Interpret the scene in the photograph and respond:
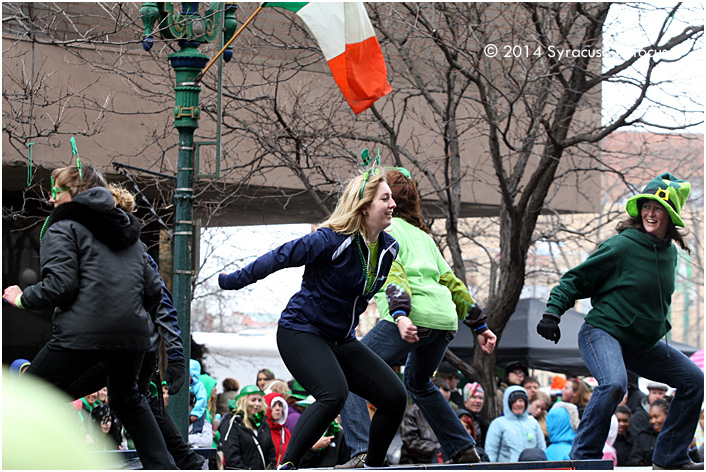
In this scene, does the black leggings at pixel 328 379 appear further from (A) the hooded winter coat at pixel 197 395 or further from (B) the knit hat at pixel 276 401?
(A) the hooded winter coat at pixel 197 395

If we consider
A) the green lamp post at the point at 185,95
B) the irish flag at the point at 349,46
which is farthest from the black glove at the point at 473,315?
the green lamp post at the point at 185,95

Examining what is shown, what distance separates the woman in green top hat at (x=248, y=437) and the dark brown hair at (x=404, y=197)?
3.49 m

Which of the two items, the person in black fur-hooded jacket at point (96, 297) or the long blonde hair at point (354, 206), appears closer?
the person in black fur-hooded jacket at point (96, 297)

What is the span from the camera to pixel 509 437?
997 centimetres

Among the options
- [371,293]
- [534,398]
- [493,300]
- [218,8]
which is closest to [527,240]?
[493,300]

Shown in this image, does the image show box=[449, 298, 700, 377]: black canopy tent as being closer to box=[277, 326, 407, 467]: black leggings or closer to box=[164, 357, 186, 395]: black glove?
box=[164, 357, 186, 395]: black glove

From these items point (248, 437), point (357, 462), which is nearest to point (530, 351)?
point (248, 437)

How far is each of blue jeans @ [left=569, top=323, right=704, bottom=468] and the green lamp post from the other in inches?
151

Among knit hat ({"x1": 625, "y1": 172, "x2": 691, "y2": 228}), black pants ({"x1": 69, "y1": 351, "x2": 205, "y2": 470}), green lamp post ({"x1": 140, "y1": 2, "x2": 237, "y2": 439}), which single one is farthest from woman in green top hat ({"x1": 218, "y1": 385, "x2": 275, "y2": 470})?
knit hat ({"x1": 625, "y1": 172, "x2": 691, "y2": 228})

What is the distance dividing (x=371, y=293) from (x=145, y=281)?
1.38 metres

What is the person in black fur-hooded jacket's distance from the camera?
5074mm

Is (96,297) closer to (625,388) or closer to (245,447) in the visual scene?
(625,388)

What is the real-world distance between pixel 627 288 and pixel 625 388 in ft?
2.25

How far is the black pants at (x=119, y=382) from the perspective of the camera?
509 centimetres
